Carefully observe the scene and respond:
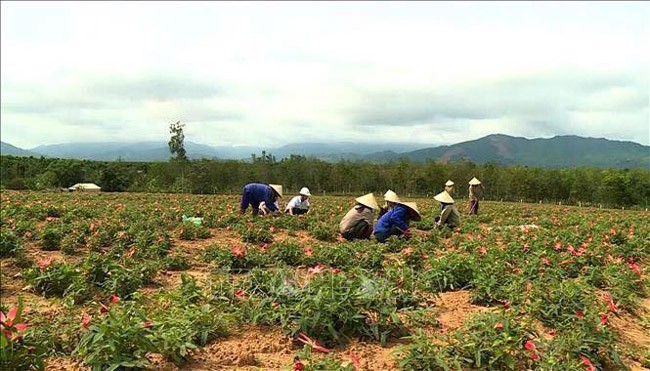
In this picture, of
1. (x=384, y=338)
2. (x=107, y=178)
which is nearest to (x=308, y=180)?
(x=107, y=178)

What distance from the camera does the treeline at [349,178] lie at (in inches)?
2052

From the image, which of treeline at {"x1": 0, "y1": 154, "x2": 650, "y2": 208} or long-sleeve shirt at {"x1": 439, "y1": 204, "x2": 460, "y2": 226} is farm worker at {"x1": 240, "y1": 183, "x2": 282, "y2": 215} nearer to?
long-sleeve shirt at {"x1": 439, "y1": 204, "x2": 460, "y2": 226}

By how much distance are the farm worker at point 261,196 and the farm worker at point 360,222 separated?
12.3 ft

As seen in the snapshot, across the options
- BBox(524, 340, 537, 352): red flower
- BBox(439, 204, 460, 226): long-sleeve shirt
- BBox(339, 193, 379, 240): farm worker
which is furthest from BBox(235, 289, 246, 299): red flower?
BBox(439, 204, 460, 226): long-sleeve shirt

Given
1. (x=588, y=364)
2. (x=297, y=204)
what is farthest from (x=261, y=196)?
(x=588, y=364)

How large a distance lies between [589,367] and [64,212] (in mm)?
12941

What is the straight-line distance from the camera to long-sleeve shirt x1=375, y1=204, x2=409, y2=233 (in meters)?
9.24

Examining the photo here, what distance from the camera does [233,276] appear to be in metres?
6.27

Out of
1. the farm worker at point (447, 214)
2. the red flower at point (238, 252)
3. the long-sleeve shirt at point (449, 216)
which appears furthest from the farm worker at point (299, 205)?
the red flower at point (238, 252)

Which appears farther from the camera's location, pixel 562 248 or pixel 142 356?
pixel 562 248

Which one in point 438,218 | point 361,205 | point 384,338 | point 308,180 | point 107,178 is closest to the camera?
point 384,338

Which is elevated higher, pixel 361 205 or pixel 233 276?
pixel 361 205

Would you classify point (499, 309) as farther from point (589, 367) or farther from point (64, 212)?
point (64, 212)

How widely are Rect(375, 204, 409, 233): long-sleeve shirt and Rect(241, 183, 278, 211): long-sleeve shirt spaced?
4.59 m
